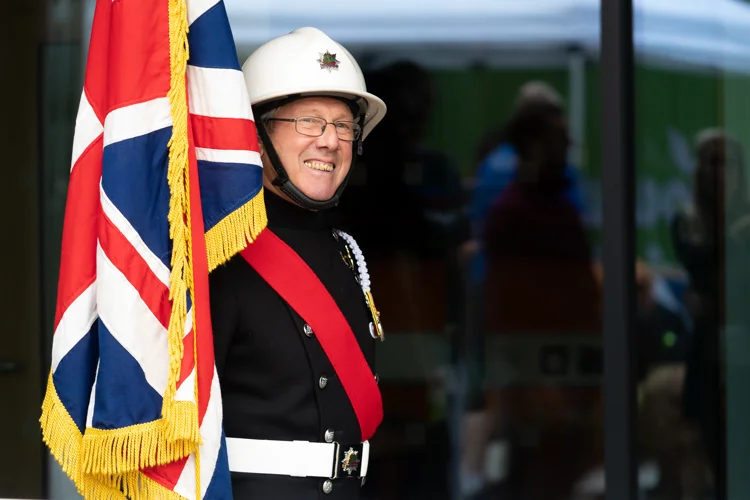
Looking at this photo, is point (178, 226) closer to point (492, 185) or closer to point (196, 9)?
point (196, 9)

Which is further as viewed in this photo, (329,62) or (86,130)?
(329,62)

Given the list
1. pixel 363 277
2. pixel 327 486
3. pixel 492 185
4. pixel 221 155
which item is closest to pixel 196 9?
pixel 221 155

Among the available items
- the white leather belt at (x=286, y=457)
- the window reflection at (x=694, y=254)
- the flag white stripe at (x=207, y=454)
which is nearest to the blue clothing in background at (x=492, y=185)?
the window reflection at (x=694, y=254)

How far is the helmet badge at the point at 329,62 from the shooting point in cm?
225

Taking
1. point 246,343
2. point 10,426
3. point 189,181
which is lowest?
point 10,426

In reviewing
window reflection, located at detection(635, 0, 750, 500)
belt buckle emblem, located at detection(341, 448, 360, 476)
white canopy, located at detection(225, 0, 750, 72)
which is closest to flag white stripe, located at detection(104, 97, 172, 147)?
belt buckle emblem, located at detection(341, 448, 360, 476)

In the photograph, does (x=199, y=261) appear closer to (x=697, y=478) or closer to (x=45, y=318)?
(x=45, y=318)

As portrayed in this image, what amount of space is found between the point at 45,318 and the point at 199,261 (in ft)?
9.02

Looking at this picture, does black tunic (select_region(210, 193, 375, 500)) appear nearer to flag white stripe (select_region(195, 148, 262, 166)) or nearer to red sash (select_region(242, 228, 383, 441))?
red sash (select_region(242, 228, 383, 441))

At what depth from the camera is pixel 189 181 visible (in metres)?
2.00

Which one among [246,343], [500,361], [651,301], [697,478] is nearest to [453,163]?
[500,361]

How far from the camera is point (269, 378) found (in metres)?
2.12

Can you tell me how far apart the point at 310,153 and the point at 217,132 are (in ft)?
0.73

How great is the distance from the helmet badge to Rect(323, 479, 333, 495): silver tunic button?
0.77 m
